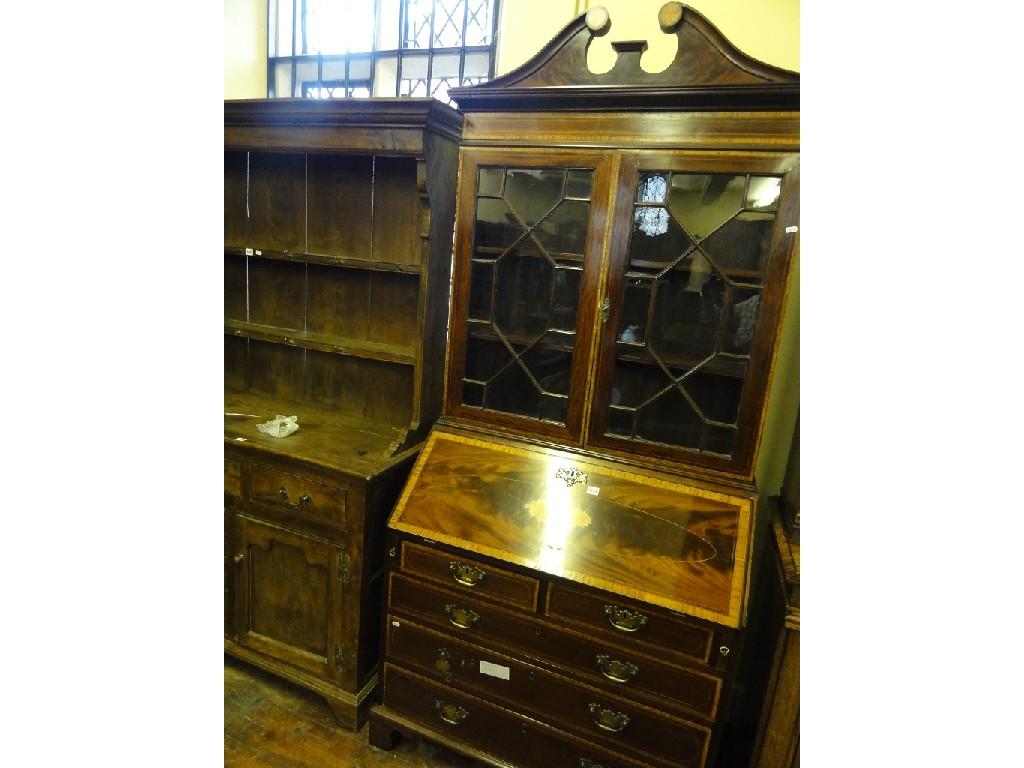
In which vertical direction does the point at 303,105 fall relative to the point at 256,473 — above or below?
above

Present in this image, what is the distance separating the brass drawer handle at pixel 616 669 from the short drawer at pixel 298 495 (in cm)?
84

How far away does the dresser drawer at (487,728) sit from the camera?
4.81 feet

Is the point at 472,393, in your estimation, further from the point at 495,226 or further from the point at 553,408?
the point at 495,226

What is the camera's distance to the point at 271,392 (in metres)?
2.31

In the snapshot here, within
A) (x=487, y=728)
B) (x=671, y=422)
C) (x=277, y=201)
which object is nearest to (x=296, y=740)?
(x=487, y=728)

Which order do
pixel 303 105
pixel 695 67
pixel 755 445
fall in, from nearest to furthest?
1. pixel 695 67
2. pixel 755 445
3. pixel 303 105

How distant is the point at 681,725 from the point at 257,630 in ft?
4.61

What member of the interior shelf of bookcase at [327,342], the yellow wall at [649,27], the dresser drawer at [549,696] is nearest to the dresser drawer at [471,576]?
the dresser drawer at [549,696]

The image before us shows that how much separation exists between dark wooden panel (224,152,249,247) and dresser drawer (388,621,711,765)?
1.56 m

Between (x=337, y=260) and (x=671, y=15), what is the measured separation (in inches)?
47.9

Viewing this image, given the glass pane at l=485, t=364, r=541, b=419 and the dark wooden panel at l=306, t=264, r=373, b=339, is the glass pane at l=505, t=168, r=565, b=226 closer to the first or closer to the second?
the glass pane at l=485, t=364, r=541, b=419

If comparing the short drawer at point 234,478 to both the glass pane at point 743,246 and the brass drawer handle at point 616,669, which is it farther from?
the glass pane at point 743,246
